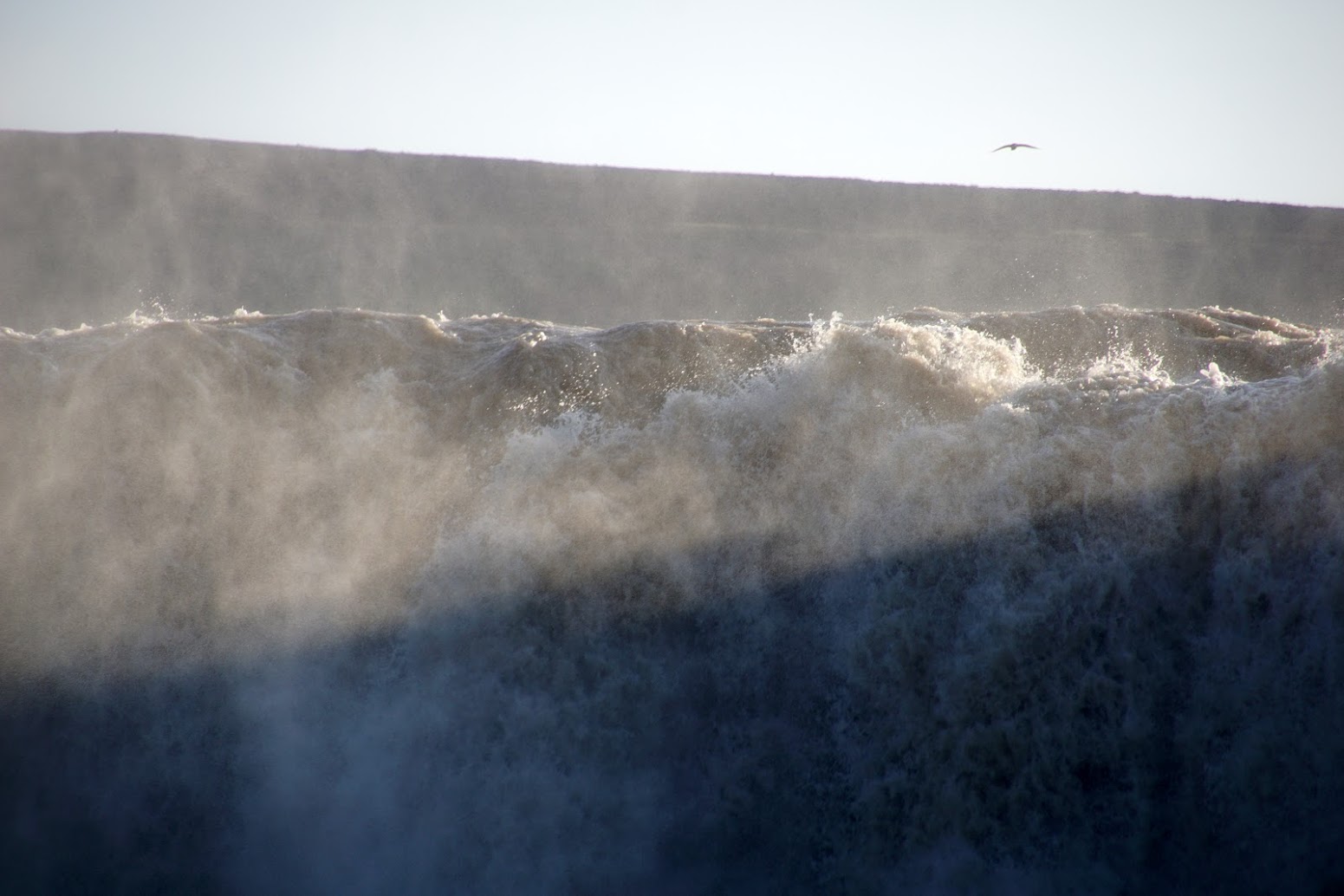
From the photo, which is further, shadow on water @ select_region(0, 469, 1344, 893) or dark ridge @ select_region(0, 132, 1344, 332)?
dark ridge @ select_region(0, 132, 1344, 332)

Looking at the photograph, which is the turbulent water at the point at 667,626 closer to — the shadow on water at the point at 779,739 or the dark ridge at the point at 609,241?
the shadow on water at the point at 779,739

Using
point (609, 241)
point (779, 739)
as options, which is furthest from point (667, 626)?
point (609, 241)

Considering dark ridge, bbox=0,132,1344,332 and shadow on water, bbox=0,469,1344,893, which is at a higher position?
dark ridge, bbox=0,132,1344,332

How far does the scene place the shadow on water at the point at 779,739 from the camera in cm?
494

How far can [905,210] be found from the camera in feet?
52.0

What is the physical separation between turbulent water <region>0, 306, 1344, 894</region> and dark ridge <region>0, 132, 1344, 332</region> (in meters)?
8.73

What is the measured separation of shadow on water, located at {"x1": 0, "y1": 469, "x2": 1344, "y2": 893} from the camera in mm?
4938

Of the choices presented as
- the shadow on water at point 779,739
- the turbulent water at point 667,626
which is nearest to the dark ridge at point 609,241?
the turbulent water at point 667,626

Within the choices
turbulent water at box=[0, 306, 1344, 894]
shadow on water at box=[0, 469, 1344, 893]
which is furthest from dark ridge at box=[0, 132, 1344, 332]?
shadow on water at box=[0, 469, 1344, 893]

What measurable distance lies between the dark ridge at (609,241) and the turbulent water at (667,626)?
→ 28.7ft

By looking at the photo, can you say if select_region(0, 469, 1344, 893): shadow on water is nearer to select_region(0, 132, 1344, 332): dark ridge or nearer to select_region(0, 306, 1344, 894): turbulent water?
select_region(0, 306, 1344, 894): turbulent water

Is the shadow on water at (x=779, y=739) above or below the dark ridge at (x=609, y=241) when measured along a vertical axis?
below

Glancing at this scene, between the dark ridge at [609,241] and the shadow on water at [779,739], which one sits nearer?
the shadow on water at [779,739]

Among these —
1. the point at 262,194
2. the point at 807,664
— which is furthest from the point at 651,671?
the point at 262,194
